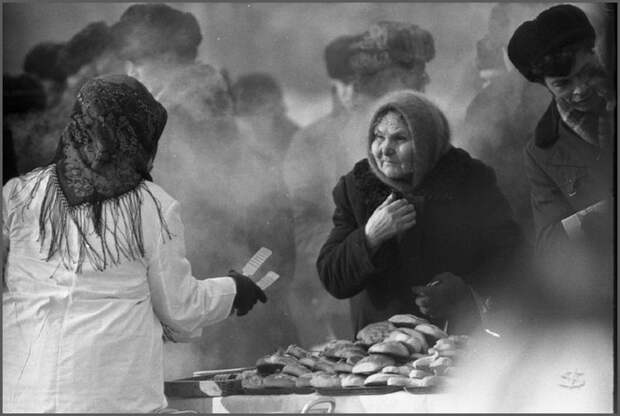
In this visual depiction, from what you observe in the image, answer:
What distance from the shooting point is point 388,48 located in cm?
530

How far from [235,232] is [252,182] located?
251 millimetres

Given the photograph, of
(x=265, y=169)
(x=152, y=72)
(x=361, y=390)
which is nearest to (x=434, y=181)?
(x=265, y=169)

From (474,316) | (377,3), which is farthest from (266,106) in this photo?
(474,316)

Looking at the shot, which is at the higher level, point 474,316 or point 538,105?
point 538,105

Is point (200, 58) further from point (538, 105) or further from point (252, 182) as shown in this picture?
point (538, 105)

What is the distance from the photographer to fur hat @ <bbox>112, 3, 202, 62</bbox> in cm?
531

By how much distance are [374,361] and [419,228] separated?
663mm

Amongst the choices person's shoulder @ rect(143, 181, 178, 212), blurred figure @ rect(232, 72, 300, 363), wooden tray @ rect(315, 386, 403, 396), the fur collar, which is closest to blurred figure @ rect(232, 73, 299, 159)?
blurred figure @ rect(232, 72, 300, 363)

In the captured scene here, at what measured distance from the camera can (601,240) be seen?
5289 millimetres

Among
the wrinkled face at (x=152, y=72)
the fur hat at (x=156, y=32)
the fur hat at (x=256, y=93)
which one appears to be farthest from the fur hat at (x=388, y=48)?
the wrinkled face at (x=152, y=72)

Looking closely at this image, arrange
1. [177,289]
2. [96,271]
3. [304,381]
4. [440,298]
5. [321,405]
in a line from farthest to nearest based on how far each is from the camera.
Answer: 1. [440,298]
2. [304,381]
3. [321,405]
4. [177,289]
5. [96,271]

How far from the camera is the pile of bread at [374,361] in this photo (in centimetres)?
505

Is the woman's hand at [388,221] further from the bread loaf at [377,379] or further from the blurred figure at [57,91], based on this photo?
the blurred figure at [57,91]

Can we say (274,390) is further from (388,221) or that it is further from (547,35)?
(547,35)
